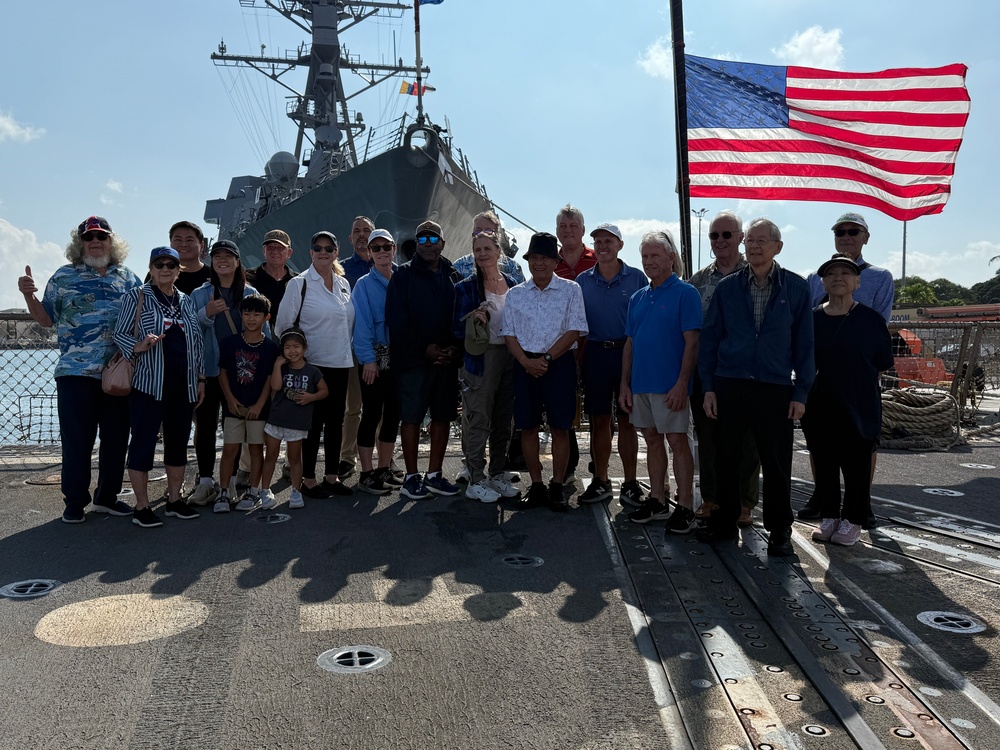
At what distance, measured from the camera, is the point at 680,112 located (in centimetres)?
564

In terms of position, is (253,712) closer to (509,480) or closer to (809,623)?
(809,623)

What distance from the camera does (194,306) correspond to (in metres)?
4.75

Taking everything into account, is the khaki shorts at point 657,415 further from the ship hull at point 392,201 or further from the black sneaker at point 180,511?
the ship hull at point 392,201

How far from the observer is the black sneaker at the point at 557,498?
4.56 m

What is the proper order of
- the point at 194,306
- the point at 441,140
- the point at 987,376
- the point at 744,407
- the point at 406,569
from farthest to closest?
the point at 441,140, the point at 987,376, the point at 194,306, the point at 744,407, the point at 406,569

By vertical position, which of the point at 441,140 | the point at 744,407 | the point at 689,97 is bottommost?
the point at 744,407

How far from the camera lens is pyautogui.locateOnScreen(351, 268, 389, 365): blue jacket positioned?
5.01 metres

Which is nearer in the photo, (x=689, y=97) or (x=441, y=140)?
(x=689, y=97)

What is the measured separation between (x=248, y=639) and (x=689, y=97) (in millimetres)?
5435

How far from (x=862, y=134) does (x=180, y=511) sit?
21.5ft

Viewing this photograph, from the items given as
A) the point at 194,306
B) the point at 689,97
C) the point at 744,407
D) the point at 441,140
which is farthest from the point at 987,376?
the point at 441,140

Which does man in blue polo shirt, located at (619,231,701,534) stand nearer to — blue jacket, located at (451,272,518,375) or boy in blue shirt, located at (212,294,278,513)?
blue jacket, located at (451,272,518,375)

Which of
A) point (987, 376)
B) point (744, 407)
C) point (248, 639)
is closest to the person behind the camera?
point (248, 639)

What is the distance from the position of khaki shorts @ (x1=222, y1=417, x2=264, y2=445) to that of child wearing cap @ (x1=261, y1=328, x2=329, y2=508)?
2.0 inches
